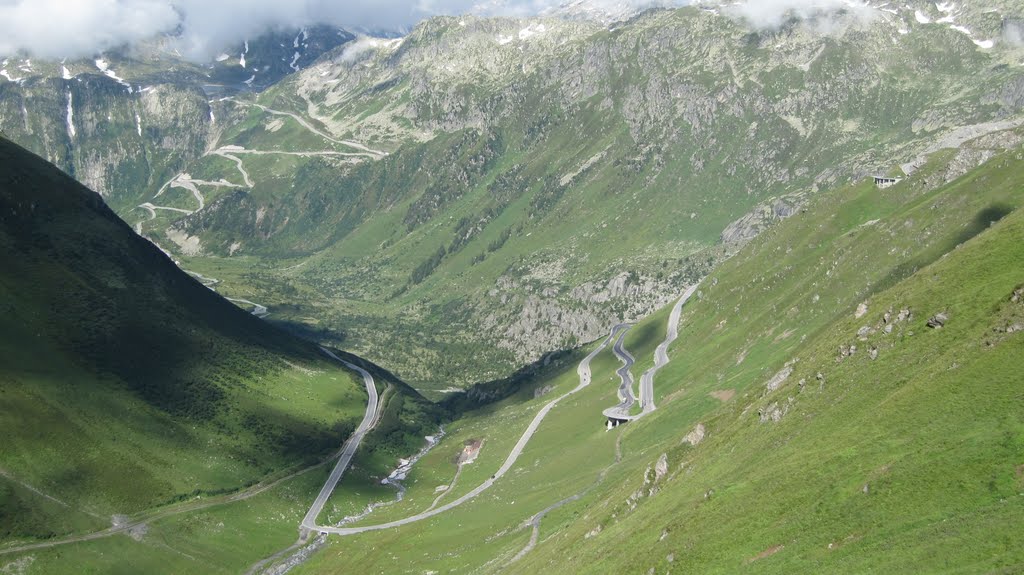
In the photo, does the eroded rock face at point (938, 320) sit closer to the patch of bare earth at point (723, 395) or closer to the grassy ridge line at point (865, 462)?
the grassy ridge line at point (865, 462)

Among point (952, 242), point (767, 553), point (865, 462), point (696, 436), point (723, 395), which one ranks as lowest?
point (723, 395)

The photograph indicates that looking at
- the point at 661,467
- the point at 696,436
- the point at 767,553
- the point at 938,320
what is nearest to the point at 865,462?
the point at 767,553

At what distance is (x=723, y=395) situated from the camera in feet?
522

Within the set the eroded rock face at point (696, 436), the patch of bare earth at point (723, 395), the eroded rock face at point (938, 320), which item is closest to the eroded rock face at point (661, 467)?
the eroded rock face at point (696, 436)

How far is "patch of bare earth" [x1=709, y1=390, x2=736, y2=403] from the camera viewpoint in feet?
513

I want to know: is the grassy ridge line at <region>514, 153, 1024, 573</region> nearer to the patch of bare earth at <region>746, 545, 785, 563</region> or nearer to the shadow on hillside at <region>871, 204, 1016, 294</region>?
the patch of bare earth at <region>746, 545, 785, 563</region>

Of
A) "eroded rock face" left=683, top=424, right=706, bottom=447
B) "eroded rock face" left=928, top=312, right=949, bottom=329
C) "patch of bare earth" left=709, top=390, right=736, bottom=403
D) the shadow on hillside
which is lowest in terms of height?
"patch of bare earth" left=709, top=390, right=736, bottom=403

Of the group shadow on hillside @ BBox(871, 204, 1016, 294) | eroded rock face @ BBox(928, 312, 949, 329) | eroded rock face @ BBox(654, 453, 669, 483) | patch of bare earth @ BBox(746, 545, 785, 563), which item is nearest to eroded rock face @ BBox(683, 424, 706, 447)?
eroded rock face @ BBox(654, 453, 669, 483)

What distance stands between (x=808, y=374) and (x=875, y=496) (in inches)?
1446

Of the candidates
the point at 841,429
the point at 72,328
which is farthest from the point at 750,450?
the point at 72,328

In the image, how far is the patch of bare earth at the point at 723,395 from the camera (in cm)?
15638

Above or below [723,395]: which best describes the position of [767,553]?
above

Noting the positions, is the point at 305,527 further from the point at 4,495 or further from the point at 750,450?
the point at 750,450

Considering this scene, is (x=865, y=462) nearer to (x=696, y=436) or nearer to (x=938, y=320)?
(x=938, y=320)
